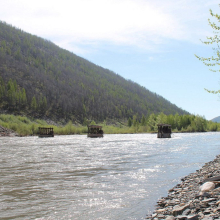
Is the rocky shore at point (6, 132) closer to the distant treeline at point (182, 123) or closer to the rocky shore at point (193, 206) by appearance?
the distant treeline at point (182, 123)

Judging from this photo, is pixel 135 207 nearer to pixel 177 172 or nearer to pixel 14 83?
pixel 177 172

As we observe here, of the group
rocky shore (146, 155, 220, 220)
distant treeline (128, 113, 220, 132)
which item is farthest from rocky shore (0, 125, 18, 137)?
rocky shore (146, 155, 220, 220)

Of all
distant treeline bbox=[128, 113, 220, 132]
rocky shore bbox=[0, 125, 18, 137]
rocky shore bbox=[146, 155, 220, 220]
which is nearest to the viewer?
rocky shore bbox=[146, 155, 220, 220]

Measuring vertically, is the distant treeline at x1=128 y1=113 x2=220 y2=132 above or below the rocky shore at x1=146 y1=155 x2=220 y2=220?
above

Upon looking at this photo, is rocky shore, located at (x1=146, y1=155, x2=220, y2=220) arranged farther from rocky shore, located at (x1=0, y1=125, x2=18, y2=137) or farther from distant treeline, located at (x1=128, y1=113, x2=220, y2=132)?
distant treeline, located at (x1=128, y1=113, x2=220, y2=132)

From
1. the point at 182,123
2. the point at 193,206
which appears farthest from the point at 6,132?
the point at 182,123

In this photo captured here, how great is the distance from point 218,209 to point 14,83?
168179 mm

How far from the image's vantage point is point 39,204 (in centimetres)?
966

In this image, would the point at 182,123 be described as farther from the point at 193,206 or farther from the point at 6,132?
the point at 193,206

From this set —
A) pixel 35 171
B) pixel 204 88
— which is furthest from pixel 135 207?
pixel 204 88

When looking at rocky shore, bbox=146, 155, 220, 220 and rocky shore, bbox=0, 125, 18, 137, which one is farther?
rocky shore, bbox=0, 125, 18, 137

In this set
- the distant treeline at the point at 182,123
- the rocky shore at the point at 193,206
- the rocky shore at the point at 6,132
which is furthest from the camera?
the distant treeline at the point at 182,123

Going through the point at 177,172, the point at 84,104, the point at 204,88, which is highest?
the point at 84,104

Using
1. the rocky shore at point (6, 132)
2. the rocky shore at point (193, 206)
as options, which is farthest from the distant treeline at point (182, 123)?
the rocky shore at point (193, 206)
